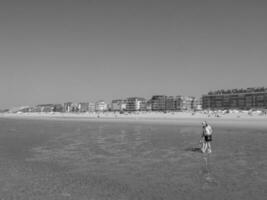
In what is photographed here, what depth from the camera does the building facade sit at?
15388 cm

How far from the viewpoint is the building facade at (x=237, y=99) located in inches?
6058

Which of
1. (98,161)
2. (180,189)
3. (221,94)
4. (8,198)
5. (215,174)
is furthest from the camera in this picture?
(221,94)

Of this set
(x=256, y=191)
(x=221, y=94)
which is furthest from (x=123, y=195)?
(x=221, y=94)

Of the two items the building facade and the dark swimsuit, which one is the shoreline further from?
the building facade

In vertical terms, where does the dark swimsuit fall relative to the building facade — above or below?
below

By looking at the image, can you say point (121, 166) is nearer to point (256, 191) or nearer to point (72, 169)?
point (72, 169)

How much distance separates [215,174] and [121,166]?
14.0 feet

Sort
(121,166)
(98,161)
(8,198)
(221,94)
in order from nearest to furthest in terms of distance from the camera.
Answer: (8,198)
(121,166)
(98,161)
(221,94)

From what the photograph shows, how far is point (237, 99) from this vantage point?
16525cm

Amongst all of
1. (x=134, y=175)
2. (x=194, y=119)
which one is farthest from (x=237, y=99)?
(x=134, y=175)

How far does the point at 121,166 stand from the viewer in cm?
1412

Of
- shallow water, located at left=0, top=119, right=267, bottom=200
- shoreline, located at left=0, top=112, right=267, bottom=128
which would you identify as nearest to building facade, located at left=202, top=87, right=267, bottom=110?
shoreline, located at left=0, top=112, right=267, bottom=128

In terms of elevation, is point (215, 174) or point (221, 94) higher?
point (221, 94)

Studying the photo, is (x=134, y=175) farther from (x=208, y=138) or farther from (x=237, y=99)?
(x=237, y=99)
